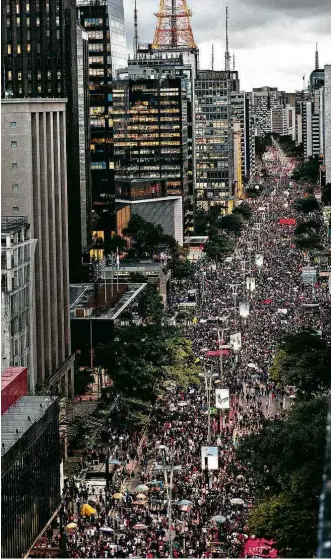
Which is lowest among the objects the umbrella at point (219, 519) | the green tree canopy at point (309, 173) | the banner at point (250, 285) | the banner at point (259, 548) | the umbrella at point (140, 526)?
the umbrella at point (140, 526)

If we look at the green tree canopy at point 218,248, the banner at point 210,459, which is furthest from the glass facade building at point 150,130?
the banner at point 210,459

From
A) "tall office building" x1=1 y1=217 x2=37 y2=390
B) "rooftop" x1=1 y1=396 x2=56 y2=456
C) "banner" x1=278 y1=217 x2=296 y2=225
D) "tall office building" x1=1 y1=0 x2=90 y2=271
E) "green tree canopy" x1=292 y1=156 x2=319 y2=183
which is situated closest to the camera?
"rooftop" x1=1 y1=396 x2=56 y2=456

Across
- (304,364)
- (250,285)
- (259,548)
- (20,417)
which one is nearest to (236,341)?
(304,364)

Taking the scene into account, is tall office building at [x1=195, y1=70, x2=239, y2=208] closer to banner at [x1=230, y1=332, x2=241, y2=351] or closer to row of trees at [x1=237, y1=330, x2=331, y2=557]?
banner at [x1=230, y1=332, x2=241, y2=351]

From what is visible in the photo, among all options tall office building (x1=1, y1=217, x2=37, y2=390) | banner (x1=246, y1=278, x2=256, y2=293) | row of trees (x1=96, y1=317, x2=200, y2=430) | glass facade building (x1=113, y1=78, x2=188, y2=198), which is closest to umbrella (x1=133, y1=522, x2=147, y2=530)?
tall office building (x1=1, y1=217, x2=37, y2=390)

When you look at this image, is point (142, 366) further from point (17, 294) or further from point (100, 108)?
point (100, 108)

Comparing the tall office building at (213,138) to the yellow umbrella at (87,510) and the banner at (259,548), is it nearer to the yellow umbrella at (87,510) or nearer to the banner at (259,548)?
the yellow umbrella at (87,510)
